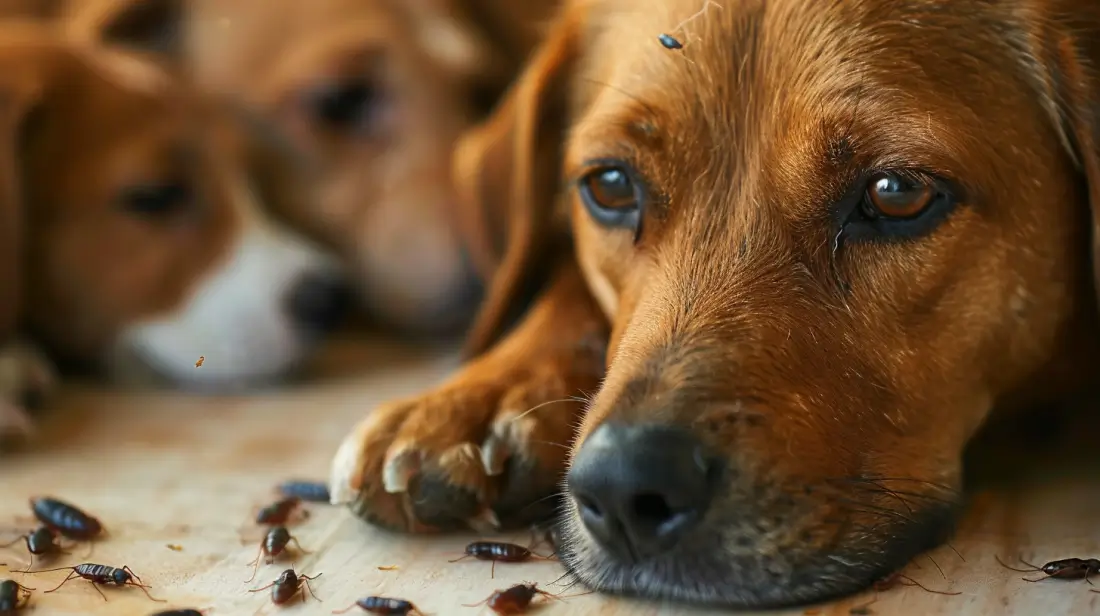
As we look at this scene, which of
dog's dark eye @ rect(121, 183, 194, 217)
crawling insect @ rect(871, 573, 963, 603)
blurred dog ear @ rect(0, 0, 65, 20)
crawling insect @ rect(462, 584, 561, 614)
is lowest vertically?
crawling insect @ rect(871, 573, 963, 603)

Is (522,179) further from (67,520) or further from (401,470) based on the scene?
(67,520)

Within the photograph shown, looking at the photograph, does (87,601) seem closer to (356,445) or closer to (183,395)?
(356,445)

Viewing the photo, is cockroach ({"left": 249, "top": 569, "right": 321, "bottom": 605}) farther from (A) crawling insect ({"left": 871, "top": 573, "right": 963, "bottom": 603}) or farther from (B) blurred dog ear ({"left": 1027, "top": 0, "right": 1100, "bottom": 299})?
(B) blurred dog ear ({"left": 1027, "top": 0, "right": 1100, "bottom": 299})

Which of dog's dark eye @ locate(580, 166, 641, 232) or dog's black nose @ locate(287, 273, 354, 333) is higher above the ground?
dog's dark eye @ locate(580, 166, 641, 232)

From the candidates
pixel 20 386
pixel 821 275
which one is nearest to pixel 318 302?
pixel 20 386

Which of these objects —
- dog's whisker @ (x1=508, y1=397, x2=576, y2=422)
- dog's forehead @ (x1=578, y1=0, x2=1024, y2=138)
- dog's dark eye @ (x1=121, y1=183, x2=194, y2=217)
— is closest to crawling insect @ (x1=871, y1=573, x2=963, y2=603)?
dog's whisker @ (x1=508, y1=397, x2=576, y2=422)

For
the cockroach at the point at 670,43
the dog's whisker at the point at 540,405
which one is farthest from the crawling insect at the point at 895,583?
the cockroach at the point at 670,43

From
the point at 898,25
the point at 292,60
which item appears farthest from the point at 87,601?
the point at 292,60
